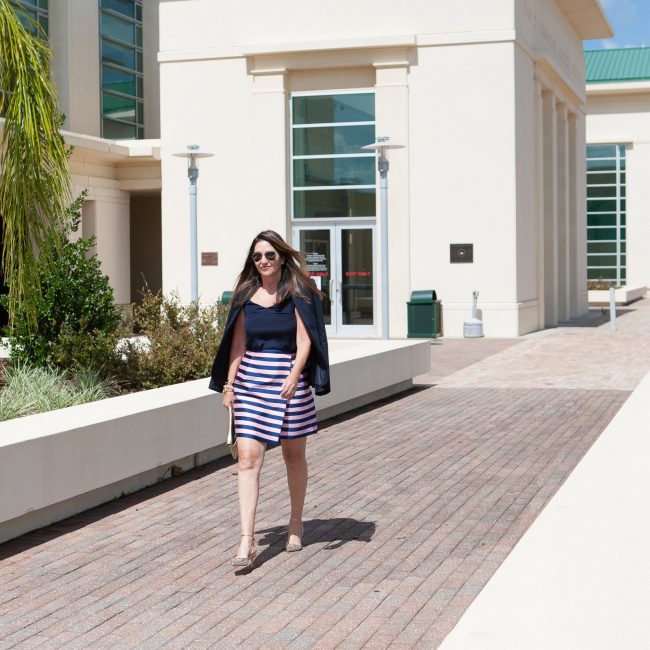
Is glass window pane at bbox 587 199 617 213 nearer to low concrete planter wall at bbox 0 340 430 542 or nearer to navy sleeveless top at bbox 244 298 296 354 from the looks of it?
low concrete planter wall at bbox 0 340 430 542

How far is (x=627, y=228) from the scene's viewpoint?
5250 centimetres

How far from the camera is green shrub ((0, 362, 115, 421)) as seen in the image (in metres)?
9.05

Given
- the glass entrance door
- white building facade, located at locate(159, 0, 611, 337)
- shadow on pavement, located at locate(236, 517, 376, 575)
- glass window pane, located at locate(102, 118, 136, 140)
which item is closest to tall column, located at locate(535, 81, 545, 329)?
white building facade, located at locate(159, 0, 611, 337)

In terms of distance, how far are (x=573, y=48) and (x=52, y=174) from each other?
28520mm

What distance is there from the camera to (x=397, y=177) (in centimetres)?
2603

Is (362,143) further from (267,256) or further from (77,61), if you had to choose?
(267,256)

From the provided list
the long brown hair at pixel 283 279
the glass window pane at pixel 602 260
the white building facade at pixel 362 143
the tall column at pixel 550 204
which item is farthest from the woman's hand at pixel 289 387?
the glass window pane at pixel 602 260

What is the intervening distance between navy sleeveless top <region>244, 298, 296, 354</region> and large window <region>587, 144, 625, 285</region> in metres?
47.7

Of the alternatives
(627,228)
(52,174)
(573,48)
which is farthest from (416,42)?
(627,228)

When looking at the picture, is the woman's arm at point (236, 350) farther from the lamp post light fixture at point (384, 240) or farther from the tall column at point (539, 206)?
the tall column at point (539, 206)

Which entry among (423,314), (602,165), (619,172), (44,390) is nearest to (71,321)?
(44,390)

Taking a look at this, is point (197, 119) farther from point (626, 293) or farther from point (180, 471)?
point (626, 293)

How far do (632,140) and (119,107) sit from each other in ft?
89.8

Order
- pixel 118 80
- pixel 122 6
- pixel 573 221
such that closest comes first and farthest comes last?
pixel 118 80 < pixel 122 6 < pixel 573 221
